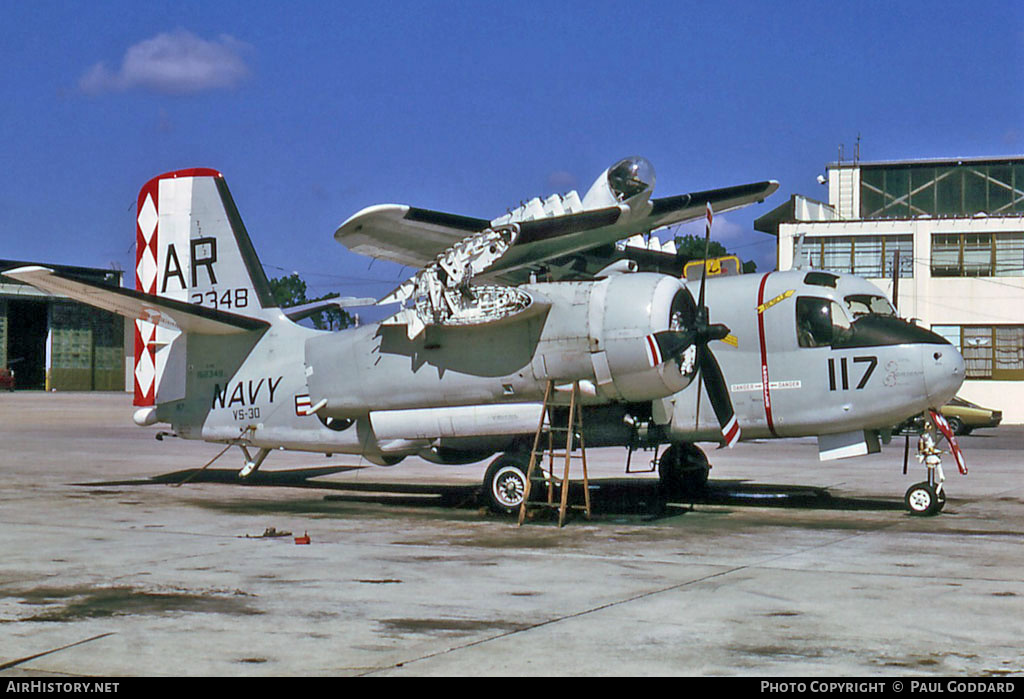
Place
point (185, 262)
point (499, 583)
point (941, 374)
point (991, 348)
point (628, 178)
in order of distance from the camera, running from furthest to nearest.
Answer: point (991, 348), point (185, 262), point (628, 178), point (941, 374), point (499, 583)

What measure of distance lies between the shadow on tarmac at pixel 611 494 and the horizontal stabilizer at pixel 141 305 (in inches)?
125

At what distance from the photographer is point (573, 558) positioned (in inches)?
435

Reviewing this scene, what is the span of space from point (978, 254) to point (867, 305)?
39.8 meters

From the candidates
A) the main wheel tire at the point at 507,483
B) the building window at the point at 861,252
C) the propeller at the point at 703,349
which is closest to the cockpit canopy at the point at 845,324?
the propeller at the point at 703,349

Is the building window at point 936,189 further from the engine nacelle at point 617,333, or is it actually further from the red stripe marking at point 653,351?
the red stripe marking at point 653,351

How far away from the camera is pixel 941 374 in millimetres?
14172

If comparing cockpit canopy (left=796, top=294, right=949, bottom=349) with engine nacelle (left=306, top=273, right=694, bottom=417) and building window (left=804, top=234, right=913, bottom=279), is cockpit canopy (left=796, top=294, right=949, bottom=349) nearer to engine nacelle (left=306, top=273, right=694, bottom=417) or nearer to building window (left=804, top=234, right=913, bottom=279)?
engine nacelle (left=306, top=273, right=694, bottom=417)

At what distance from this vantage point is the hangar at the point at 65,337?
85562 millimetres

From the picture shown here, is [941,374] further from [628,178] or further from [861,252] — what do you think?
[861,252]

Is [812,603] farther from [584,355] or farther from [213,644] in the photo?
[584,355]

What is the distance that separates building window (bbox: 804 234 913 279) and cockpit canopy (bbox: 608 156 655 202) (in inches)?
1410

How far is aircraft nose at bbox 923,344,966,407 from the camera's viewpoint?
14.2 m

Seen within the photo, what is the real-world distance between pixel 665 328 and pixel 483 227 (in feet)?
12.6

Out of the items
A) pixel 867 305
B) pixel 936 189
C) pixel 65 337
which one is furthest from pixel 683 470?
pixel 65 337
